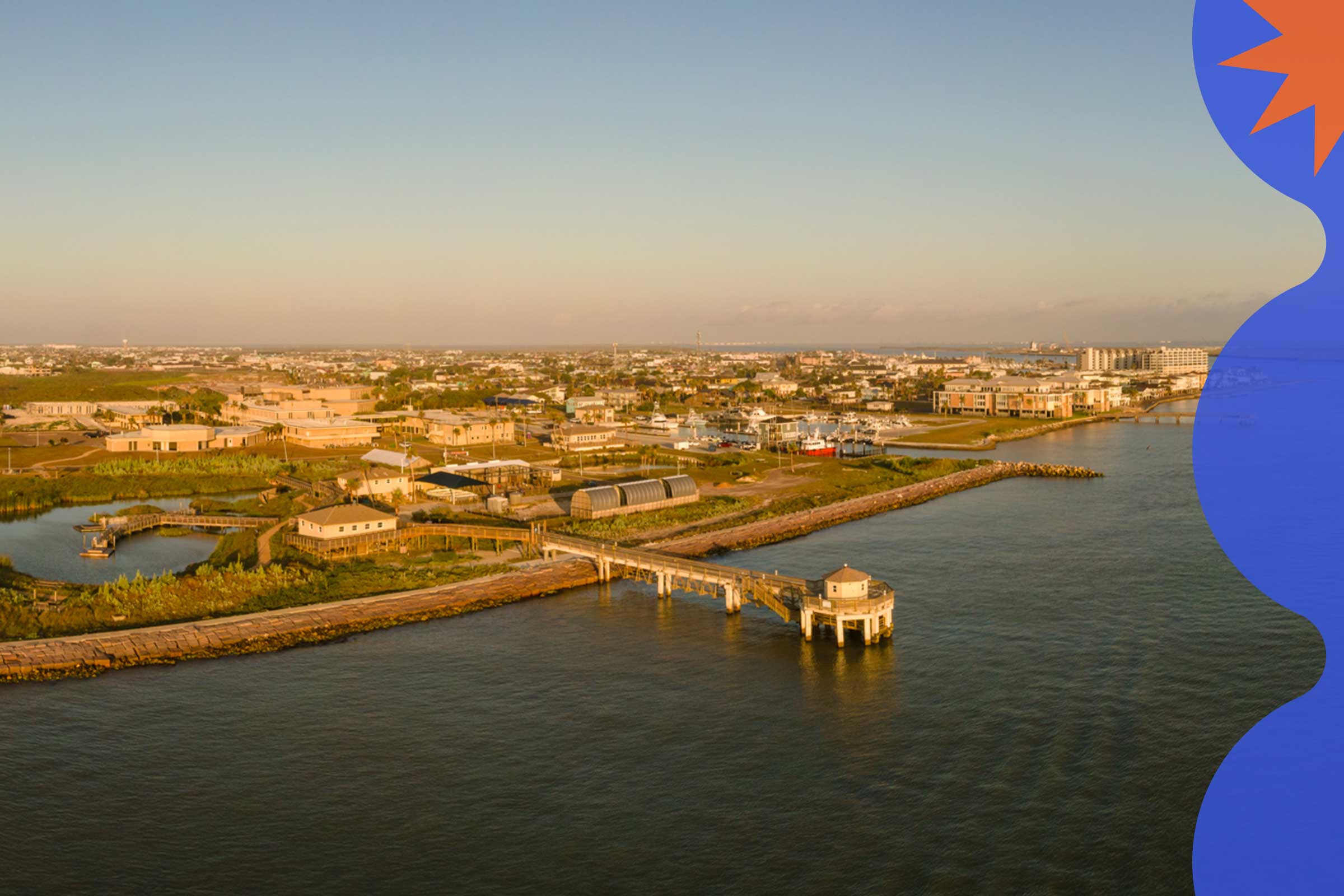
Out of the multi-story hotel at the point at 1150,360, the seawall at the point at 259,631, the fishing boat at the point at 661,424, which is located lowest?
the seawall at the point at 259,631

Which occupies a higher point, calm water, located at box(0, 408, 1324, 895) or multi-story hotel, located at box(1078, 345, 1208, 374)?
multi-story hotel, located at box(1078, 345, 1208, 374)

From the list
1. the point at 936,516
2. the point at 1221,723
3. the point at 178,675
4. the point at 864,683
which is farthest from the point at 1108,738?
the point at 936,516

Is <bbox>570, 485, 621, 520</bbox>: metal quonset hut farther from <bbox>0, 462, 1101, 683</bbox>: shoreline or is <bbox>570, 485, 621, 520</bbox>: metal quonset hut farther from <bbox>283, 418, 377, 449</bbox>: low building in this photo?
<bbox>283, 418, 377, 449</bbox>: low building

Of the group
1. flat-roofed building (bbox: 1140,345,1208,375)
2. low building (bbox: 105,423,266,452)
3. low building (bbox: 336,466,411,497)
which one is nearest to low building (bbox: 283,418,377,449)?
low building (bbox: 105,423,266,452)

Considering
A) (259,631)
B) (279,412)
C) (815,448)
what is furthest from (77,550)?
(815,448)

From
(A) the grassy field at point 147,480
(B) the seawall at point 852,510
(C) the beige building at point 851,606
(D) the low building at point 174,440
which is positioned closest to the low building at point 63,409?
(D) the low building at point 174,440

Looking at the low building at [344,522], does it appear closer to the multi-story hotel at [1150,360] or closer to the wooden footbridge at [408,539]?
the wooden footbridge at [408,539]

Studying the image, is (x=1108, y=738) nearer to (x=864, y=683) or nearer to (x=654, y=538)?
(x=864, y=683)
